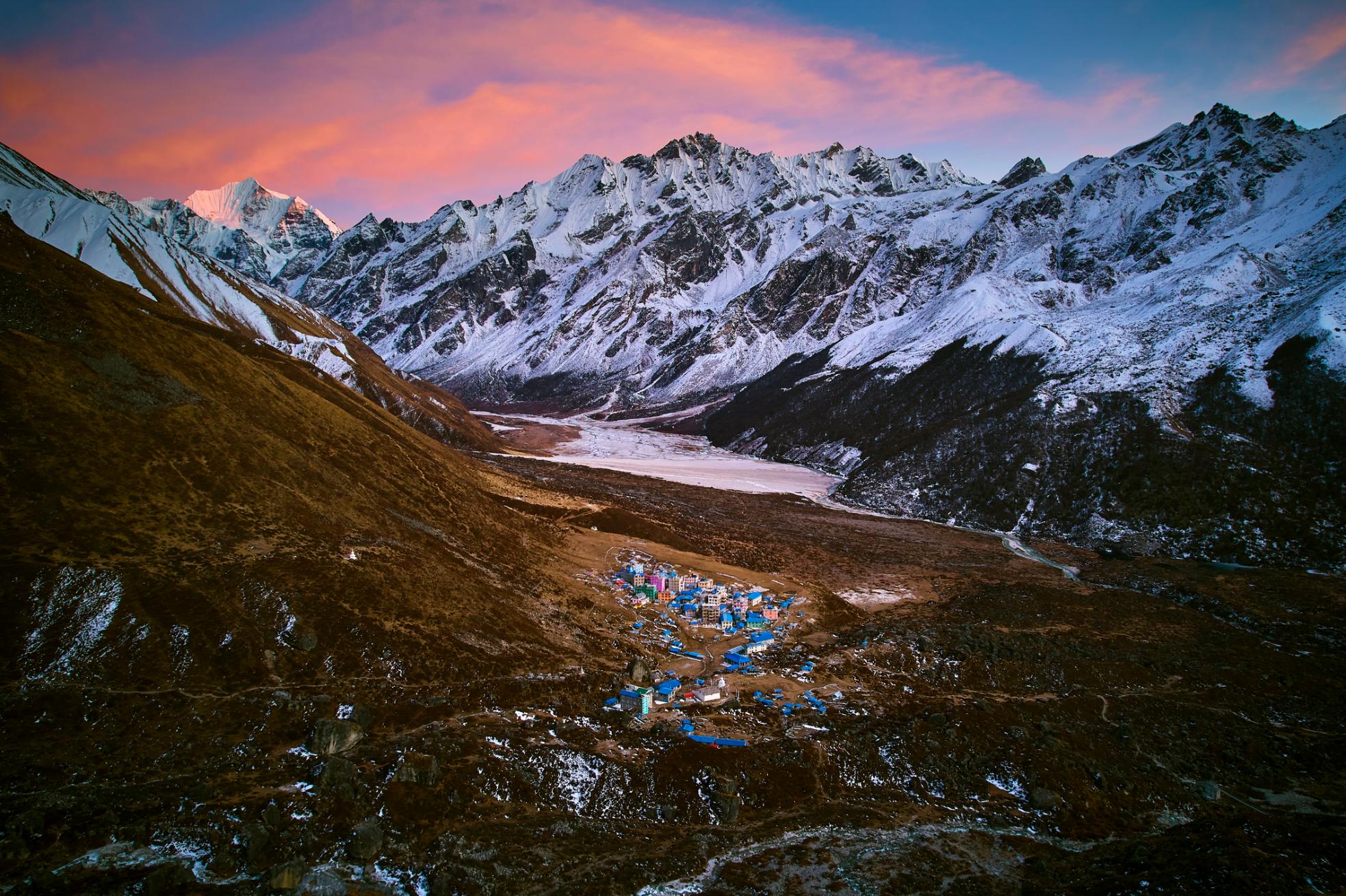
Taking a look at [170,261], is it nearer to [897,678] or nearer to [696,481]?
[696,481]

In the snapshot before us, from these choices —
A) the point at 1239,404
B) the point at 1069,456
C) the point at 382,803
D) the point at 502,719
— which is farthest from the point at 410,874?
the point at 1239,404

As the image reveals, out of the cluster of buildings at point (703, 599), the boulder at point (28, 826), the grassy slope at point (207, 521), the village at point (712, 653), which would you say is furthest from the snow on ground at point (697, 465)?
the boulder at point (28, 826)

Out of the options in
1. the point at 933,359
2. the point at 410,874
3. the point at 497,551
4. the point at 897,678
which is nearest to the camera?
the point at 410,874

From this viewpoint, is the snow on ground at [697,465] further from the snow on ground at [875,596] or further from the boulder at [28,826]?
the boulder at [28,826]

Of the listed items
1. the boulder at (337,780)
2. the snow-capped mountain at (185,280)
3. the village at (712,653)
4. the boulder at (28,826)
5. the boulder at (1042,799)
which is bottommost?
the boulder at (1042,799)

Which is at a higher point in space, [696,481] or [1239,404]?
[1239,404]
